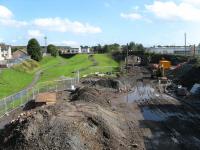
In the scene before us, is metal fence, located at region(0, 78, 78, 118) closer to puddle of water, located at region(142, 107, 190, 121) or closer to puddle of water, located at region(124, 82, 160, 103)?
puddle of water, located at region(124, 82, 160, 103)

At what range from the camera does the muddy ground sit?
22484 mm

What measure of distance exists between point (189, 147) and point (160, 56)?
80.1 m

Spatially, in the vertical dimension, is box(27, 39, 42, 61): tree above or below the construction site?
above

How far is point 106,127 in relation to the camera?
26.7 meters

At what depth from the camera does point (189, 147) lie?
2642 cm

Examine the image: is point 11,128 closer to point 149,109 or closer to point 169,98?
point 149,109

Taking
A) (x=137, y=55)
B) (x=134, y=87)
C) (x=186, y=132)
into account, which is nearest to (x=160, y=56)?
(x=137, y=55)

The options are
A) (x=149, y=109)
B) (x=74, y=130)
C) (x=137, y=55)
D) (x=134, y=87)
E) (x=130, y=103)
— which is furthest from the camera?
(x=137, y=55)

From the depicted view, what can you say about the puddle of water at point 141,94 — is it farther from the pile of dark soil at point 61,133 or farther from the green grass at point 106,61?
the green grass at point 106,61

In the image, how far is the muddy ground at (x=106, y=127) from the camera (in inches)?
885

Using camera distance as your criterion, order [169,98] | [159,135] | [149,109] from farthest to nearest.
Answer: [169,98] < [149,109] < [159,135]

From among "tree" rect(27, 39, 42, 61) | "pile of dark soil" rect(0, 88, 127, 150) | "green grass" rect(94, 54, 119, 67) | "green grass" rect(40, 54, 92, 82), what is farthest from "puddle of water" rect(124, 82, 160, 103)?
"tree" rect(27, 39, 42, 61)

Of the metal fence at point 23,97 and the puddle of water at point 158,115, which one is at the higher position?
the metal fence at point 23,97

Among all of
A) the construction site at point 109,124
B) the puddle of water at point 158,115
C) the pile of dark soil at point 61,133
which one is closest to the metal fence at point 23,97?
the construction site at point 109,124
